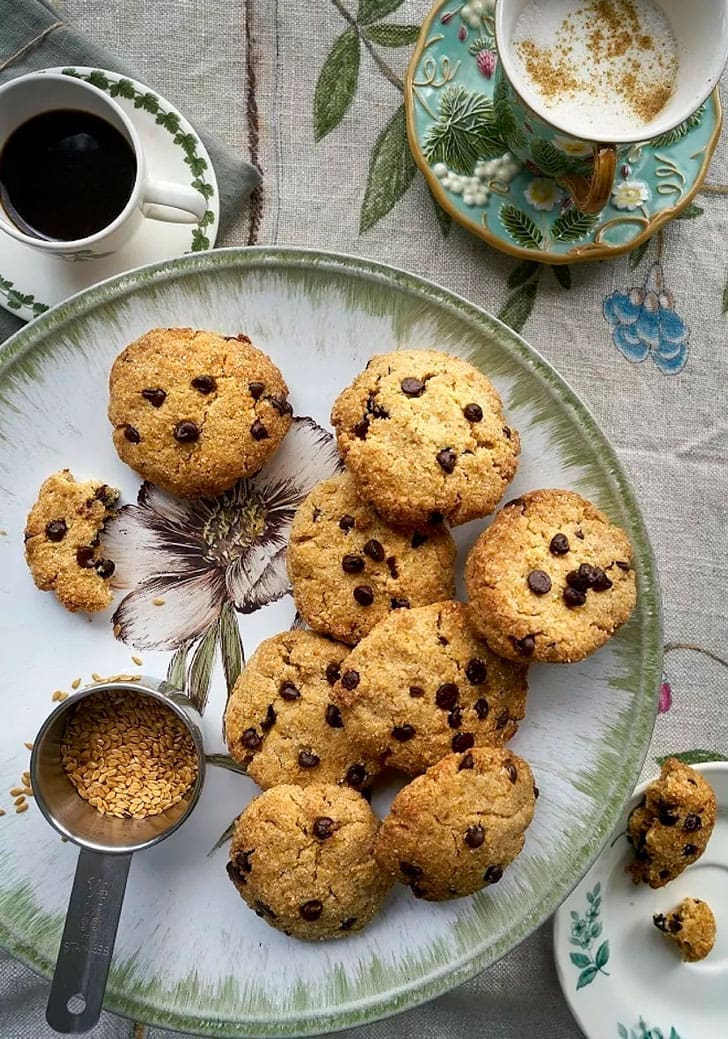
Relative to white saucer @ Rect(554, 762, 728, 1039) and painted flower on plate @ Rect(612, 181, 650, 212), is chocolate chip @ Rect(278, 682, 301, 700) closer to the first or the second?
white saucer @ Rect(554, 762, 728, 1039)

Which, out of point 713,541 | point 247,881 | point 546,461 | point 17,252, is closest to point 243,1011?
point 247,881

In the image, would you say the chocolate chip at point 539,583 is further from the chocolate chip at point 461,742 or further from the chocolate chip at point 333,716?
the chocolate chip at point 333,716

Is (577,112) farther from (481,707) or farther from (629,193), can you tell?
(481,707)

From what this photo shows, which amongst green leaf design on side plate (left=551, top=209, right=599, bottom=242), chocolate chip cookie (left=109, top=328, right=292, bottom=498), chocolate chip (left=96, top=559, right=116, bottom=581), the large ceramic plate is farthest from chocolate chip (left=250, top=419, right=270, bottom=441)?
green leaf design on side plate (left=551, top=209, right=599, bottom=242)

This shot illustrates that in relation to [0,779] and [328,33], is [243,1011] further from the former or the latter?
[328,33]

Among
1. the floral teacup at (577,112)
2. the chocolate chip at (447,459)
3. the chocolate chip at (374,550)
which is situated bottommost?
the chocolate chip at (374,550)

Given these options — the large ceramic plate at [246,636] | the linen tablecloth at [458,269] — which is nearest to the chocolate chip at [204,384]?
the large ceramic plate at [246,636]
